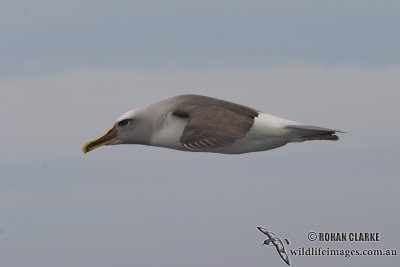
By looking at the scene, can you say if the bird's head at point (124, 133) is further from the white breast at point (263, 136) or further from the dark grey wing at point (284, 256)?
the dark grey wing at point (284, 256)

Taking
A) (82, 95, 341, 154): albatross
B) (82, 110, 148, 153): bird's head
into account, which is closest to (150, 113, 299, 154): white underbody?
(82, 95, 341, 154): albatross

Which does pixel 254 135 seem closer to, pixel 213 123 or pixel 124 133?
pixel 213 123

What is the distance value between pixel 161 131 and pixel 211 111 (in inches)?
58.9

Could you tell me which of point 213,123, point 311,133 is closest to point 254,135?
point 311,133

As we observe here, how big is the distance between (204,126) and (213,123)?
0.29 metres

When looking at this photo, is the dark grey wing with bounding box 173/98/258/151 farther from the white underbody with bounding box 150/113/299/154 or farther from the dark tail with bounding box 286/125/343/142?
the dark tail with bounding box 286/125/343/142

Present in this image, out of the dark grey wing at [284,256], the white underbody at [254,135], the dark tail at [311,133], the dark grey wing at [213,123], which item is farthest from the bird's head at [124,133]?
the dark grey wing at [284,256]

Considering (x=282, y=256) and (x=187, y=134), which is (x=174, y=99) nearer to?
(x=187, y=134)

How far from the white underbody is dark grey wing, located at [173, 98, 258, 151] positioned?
238mm

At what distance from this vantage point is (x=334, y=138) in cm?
2208

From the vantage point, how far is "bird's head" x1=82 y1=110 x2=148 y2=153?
869 inches

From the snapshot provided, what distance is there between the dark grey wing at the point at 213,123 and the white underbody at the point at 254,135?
0.78ft

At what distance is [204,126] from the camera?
1970cm

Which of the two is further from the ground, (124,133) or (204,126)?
(124,133)
